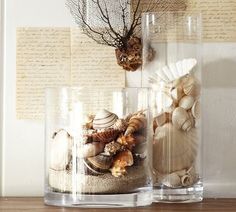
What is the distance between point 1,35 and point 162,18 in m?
0.29

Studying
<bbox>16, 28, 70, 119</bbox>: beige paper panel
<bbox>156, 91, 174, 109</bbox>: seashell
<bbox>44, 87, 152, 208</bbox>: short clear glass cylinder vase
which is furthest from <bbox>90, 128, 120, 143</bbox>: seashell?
<bbox>16, 28, 70, 119</bbox>: beige paper panel

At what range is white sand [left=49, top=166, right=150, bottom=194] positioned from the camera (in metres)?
0.81

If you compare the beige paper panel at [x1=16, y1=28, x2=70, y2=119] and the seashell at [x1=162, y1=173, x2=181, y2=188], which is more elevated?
the beige paper panel at [x1=16, y1=28, x2=70, y2=119]

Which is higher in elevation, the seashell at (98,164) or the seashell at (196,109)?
the seashell at (196,109)

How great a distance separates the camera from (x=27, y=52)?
99 cm

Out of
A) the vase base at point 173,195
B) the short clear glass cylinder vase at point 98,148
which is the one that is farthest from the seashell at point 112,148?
the vase base at point 173,195

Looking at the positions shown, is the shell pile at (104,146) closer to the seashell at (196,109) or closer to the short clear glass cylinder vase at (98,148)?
the short clear glass cylinder vase at (98,148)

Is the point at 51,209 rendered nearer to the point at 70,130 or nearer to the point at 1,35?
the point at 70,130

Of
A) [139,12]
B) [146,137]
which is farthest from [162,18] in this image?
[146,137]

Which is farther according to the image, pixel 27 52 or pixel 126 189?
pixel 27 52

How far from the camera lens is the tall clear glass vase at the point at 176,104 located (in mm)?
872

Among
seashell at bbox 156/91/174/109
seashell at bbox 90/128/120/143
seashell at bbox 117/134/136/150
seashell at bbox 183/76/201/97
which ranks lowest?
seashell at bbox 117/134/136/150

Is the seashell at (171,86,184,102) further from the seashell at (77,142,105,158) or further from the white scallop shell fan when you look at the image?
the seashell at (77,142,105,158)

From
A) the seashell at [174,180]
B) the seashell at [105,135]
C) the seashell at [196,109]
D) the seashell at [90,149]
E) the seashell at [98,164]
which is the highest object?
the seashell at [196,109]
